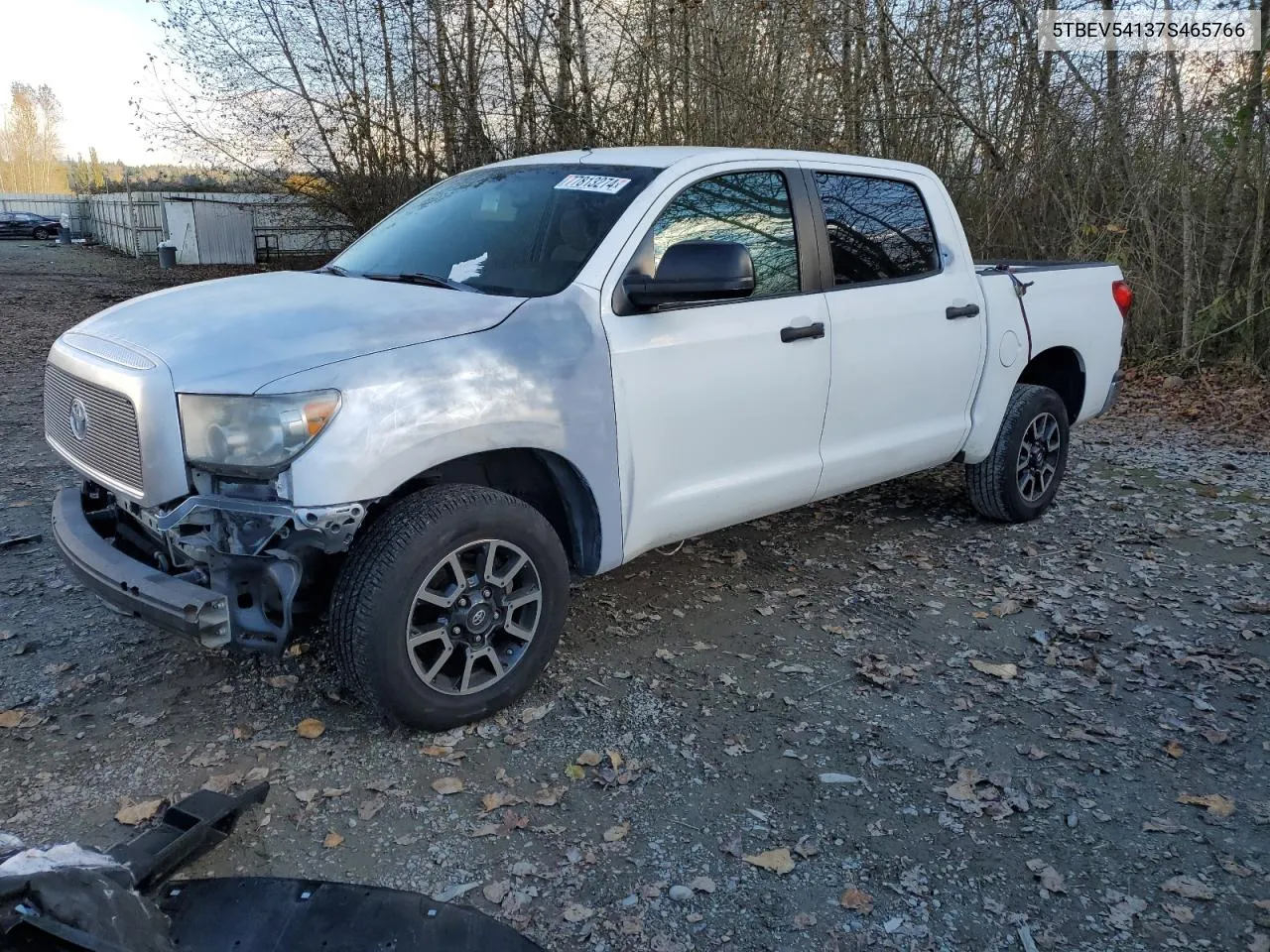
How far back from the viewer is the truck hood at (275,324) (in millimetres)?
3189

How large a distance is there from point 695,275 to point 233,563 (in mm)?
1871

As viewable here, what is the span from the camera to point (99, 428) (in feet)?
11.5

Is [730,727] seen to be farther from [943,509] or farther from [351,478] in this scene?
[943,509]

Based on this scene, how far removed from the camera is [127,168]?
35406 mm

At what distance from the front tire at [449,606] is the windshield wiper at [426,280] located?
0.92m

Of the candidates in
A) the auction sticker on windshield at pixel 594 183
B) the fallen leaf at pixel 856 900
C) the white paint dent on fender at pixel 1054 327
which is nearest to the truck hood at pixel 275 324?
the auction sticker on windshield at pixel 594 183

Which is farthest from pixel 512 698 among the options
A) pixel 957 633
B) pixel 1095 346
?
pixel 1095 346

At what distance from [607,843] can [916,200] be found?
147 inches

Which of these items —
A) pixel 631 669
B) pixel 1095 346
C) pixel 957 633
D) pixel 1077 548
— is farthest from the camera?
pixel 1095 346

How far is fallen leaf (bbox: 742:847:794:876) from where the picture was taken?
2963 millimetres

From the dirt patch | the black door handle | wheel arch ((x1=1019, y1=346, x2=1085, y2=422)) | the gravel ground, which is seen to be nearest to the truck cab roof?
the black door handle

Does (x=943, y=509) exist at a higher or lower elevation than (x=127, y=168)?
lower

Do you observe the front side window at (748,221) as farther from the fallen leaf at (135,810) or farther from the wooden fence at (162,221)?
the wooden fence at (162,221)

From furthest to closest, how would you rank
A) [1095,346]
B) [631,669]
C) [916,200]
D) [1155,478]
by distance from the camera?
[1155,478]
[1095,346]
[916,200]
[631,669]
